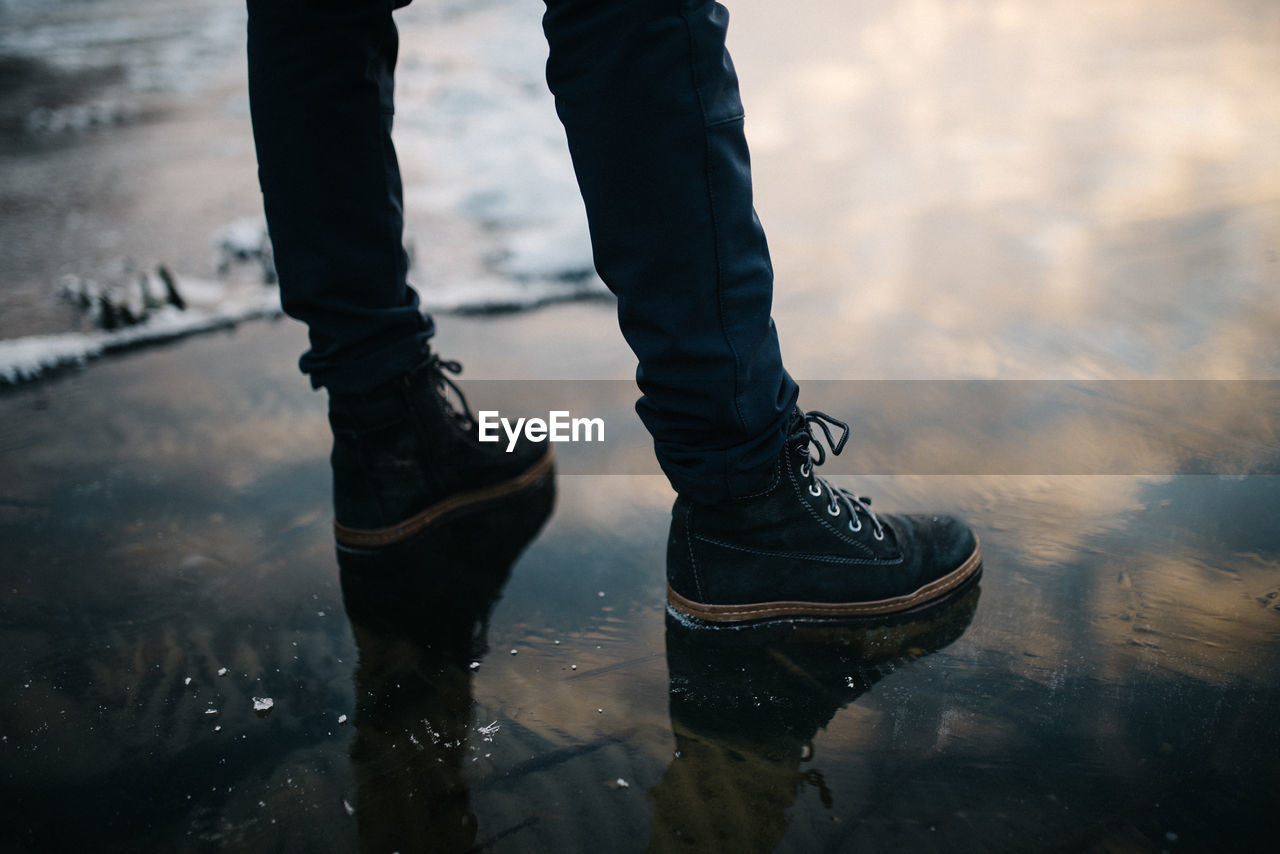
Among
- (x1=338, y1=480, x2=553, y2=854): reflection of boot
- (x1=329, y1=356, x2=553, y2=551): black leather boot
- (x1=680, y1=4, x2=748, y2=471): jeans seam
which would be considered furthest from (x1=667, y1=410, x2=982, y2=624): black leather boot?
(x1=329, y1=356, x2=553, y2=551): black leather boot

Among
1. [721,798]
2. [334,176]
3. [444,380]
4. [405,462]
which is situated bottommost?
[721,798]

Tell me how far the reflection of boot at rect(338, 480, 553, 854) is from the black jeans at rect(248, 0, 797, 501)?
0.30m

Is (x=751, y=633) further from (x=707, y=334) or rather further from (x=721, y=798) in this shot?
(x=707, y=334)

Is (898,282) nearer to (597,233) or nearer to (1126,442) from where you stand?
(1126,442)

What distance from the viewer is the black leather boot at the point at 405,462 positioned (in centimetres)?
119

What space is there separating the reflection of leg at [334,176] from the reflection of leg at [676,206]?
36 centimetres

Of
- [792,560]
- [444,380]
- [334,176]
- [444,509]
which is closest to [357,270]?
[334,176]

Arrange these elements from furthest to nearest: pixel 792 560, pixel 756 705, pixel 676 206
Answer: pixel 792 560 < pixel 756 705 < pixel 676 206

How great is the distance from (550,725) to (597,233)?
0.56 meters

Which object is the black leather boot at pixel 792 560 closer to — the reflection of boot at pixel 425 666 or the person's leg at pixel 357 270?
the reflection of boot at pixel 425 666

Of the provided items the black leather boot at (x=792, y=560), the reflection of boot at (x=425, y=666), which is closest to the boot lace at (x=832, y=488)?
the black leather boot at (x=792, y=560)

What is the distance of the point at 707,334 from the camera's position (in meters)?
0.85

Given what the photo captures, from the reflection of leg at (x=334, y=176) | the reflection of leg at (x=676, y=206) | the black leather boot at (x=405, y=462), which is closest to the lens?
the reflection of leg at (x=676, y=206)

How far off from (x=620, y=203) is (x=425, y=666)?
626 millimetres
